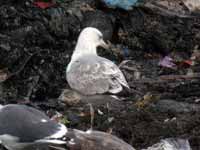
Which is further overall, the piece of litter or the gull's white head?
the piece of litter

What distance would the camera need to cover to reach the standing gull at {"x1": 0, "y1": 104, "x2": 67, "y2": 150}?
6.27 m

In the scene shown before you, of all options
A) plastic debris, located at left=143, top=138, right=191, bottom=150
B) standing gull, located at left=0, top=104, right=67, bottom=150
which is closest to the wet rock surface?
plastic debris, located at left=143, top=138, right=191, bottom=150

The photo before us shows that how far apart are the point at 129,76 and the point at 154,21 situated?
4.87 ft

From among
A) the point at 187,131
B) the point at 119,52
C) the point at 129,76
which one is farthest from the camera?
the point at 119,52

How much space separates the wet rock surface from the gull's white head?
59 centimetres

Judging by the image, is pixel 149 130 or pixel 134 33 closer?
pixel 149 130

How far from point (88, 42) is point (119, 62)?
1172mm

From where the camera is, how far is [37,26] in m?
9.84

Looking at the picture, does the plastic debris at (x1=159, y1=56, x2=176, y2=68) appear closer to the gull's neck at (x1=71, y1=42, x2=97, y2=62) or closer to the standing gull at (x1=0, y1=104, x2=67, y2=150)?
the gull's neck at (x1=71, y1=42, x2=97, y2=62)

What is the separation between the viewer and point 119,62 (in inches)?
386

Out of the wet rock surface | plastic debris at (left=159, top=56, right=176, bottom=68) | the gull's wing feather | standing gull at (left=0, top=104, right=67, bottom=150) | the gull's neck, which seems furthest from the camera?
plastic debris at (left=159, top=56, right=176, bottom=68)

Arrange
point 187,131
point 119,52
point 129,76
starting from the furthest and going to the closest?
point 119,52
point 129,76
point 187,131

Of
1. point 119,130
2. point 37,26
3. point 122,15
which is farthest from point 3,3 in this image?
point 119,130

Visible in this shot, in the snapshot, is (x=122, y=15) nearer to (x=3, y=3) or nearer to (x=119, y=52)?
(x=119, y=52)
